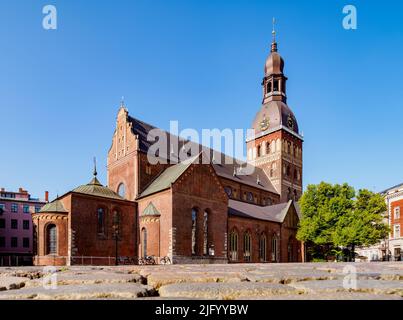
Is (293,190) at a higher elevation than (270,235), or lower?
higher

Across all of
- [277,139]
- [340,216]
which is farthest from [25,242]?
[340,216]

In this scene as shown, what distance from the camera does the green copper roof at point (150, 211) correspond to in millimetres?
35181

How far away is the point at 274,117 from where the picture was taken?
195 feet

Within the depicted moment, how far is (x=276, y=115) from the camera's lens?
194ft

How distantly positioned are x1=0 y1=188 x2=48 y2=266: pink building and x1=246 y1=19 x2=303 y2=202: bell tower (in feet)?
129

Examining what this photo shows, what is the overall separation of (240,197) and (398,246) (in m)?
22.1

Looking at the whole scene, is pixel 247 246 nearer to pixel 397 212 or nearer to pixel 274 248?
pixel 274 248

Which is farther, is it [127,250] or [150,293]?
[127,250]

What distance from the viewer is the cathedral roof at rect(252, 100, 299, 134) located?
59094 millimetres

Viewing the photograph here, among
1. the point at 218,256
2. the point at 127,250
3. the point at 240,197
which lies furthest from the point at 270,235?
the point at 127,250

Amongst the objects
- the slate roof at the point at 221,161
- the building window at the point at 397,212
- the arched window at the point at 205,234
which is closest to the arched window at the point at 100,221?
the slate roof at the point at 221,161

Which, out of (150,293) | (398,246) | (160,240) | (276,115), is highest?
(276,115)

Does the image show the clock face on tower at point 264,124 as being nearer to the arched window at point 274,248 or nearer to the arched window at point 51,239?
the arched window at point 274,248

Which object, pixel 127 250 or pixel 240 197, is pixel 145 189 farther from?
pixel 240 197
